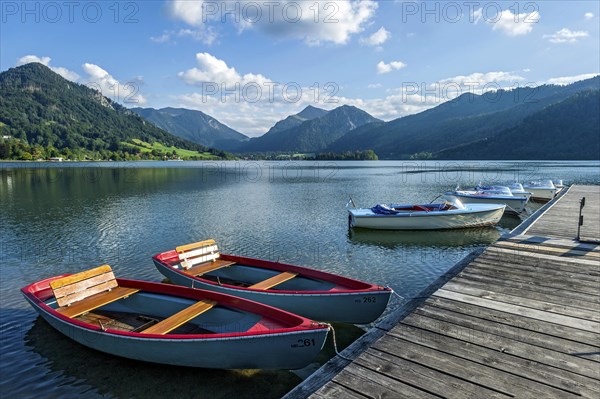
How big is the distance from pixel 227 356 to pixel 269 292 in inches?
109

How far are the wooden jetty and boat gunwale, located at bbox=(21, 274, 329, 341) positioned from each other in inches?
55.3

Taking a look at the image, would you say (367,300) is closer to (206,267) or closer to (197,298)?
(197,298)

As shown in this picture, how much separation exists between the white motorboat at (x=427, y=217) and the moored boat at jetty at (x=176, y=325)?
17397 mm

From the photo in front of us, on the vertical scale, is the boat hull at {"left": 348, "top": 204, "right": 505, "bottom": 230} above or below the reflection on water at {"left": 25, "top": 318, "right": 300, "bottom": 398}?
above

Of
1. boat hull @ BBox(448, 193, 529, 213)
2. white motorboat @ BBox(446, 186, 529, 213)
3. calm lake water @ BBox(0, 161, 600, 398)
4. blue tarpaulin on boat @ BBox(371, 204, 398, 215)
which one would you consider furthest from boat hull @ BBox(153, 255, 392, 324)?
boat hull @ BBox(448, 193, 529, 213)

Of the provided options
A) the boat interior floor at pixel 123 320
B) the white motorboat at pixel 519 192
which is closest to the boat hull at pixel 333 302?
the boat interior floor at pixel 123 320

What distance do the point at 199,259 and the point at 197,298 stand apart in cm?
370

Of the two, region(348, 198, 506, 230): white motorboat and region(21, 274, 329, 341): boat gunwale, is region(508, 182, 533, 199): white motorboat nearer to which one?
region(348, 198, 506, 230): white motorboat

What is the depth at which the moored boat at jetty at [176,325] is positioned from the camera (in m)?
7.36

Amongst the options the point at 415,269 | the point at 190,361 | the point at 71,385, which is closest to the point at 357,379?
the point at 190,361

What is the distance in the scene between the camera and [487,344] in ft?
19.6

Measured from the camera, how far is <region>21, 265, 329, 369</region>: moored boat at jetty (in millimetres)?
7355

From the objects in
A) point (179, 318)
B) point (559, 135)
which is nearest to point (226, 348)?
point (179, 318)

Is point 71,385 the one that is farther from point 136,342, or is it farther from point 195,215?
point 195,215
